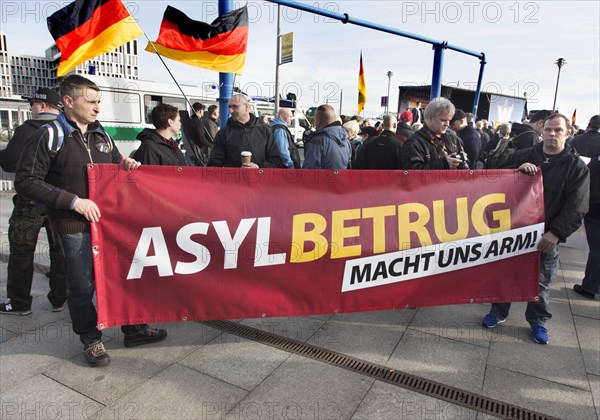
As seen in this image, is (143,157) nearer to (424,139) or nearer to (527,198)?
(424,139)

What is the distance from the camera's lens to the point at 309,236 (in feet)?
9.94

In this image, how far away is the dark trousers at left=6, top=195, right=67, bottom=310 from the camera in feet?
12.2

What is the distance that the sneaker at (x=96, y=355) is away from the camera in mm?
3002

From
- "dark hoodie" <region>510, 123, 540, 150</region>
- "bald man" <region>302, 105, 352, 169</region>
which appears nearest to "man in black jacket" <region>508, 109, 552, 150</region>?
"dark hoodie" <region>510, 123, 540, 150</region>

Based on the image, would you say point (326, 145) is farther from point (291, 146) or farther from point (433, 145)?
point (433, 145)

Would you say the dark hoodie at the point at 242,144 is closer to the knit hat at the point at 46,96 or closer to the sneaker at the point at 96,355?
the knit hat at the point at 46,96

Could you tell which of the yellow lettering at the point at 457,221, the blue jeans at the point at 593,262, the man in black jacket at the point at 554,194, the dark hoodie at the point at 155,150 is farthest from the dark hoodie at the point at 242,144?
the blue jeans at the point at 593,262

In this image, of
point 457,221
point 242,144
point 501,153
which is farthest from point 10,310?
point 501,153

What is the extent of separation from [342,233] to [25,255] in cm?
296

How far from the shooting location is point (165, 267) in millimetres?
2908

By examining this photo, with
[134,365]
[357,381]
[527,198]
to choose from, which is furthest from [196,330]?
[527,198]

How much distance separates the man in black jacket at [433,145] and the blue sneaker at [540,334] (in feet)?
5.16

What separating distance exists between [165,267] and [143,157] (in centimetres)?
94

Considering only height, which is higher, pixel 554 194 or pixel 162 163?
pixel 162 163
